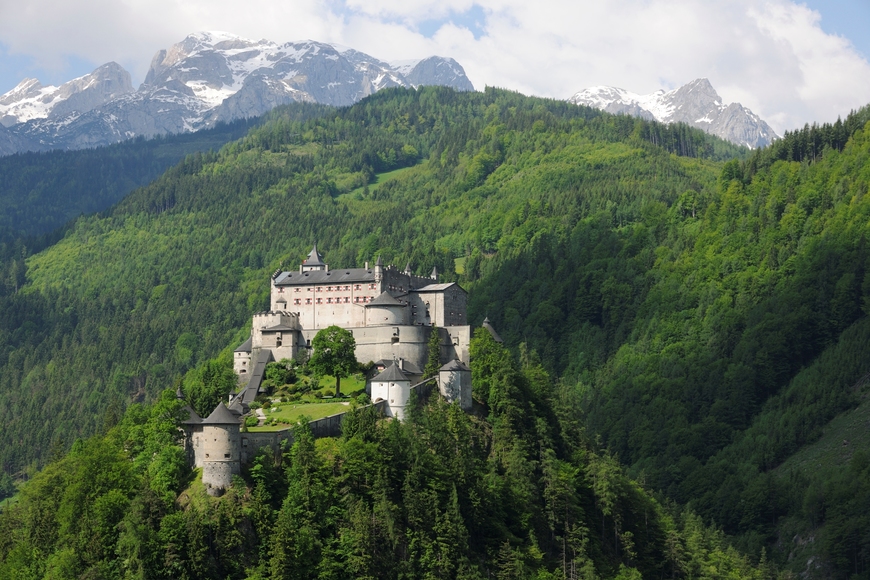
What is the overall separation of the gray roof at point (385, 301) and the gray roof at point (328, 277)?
526 cm

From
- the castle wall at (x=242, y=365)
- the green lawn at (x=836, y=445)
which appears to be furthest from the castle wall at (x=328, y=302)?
the green lawn at (x=836, y=445)

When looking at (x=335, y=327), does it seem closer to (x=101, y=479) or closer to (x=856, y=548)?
(x=101, y=479)

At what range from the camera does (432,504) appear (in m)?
101

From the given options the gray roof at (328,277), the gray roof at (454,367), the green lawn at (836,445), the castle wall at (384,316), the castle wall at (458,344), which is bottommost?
the green lawn at (836,445)

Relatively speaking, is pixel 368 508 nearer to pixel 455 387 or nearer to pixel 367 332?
pixel 455 387

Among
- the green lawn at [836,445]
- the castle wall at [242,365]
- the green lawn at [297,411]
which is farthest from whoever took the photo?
the green lawn at [836,445]

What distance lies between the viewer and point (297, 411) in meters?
111

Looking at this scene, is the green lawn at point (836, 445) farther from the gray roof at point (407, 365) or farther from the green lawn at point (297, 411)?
the green lawn at point (297, 411)

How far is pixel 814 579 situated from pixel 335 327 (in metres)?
67.6

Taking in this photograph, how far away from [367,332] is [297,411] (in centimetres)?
1586

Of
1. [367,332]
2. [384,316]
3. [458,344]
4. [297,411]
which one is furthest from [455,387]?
[297,411]

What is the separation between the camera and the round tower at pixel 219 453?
9519cm

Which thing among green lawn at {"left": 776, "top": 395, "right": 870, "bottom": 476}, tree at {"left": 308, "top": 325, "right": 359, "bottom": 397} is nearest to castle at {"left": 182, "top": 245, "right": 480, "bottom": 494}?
tree at {"left": 308, "top": 325, "right": 359, "bottom": 397}

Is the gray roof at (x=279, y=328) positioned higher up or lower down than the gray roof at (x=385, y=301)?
lower down
